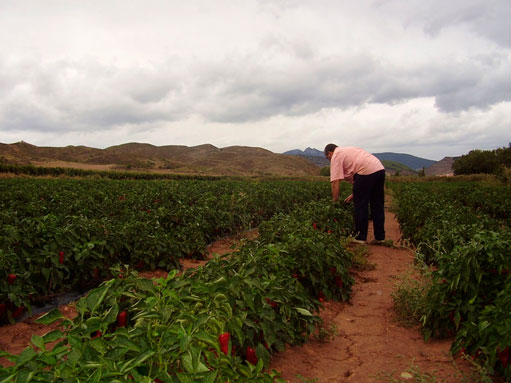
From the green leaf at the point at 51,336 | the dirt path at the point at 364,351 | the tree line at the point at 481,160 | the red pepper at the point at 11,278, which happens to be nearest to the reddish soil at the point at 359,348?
the dirt path at the point at 364,351

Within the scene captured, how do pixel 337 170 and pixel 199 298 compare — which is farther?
pixel 337 170

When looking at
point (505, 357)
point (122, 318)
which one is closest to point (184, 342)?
point (122, 318)

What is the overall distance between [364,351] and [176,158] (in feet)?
504

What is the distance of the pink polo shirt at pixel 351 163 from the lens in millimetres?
7000

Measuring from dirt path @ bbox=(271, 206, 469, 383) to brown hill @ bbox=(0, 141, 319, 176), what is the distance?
234 ft

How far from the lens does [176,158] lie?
152625 millimetres

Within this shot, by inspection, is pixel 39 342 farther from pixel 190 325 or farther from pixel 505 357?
pixel 505 357

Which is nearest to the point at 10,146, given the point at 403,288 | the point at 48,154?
the point at 48,154

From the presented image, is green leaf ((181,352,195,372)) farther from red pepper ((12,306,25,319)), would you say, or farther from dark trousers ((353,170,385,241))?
dark trousers ((353,170,385,241))

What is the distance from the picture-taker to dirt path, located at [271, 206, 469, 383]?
2645 mm

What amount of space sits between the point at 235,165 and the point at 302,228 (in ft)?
405

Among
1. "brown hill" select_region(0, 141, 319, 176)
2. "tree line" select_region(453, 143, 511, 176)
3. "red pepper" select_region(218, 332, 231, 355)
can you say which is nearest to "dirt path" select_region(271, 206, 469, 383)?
"red pepper" select_region(218, 332, 231, 355)

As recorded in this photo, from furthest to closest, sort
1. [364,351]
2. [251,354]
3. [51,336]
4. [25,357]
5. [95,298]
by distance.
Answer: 1. [364,351]
2. [251,354]
3. [95,298]
4. [51,336]
5. [25,357]

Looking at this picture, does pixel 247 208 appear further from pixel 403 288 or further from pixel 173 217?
pixel 403 288
